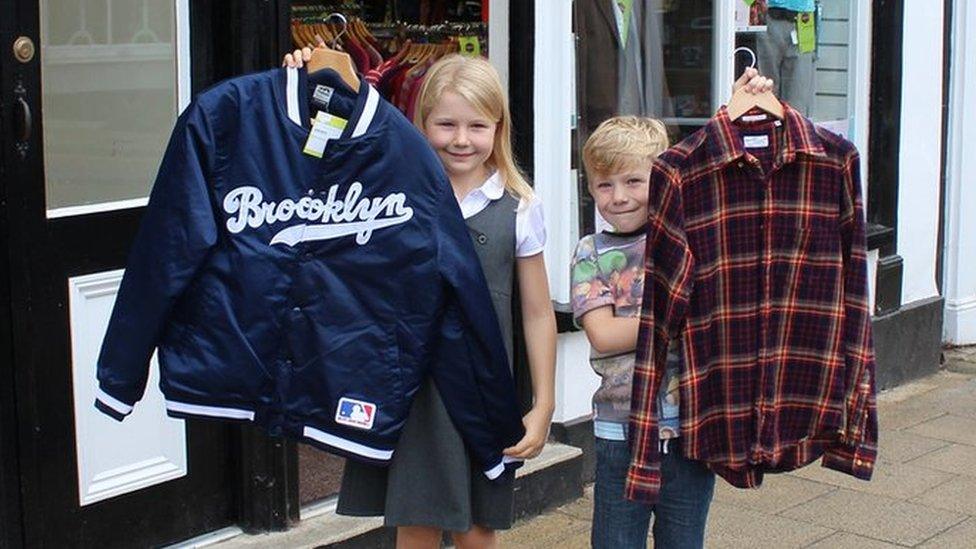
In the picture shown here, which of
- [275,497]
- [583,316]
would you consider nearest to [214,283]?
[583,316]

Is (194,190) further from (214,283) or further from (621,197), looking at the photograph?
(621,197)

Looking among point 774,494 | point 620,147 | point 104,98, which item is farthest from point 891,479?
point 104,98

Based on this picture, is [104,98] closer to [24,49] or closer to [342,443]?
[24,49]

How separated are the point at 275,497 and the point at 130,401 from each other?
1485mm

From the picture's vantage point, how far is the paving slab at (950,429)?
21.4ft

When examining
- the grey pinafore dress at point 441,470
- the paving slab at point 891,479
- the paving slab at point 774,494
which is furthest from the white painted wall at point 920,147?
the grey pinafore dress at point 441,470

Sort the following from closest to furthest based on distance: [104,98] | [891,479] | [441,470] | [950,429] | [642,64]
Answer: [441,470] < [104,98] < [891,479] < [642,64] < [950,429]

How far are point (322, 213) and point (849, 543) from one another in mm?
2628

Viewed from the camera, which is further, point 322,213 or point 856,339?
point 856,339

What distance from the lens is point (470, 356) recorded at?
337 cm

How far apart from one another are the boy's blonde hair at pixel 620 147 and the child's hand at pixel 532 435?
1.85ft

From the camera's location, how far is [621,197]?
11.7 ft

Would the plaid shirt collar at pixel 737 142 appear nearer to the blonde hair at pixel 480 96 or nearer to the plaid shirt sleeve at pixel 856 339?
the plaid shirt sleeve at pixel 856 339

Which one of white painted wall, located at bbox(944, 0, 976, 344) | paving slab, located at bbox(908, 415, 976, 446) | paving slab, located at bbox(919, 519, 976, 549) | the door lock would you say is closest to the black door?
the door lock
